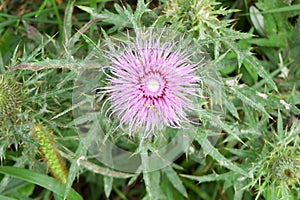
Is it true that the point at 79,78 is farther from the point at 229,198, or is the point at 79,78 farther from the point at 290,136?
the point at 229,198

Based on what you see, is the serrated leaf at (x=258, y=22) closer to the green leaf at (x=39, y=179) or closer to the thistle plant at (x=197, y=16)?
the thistle plant at (x=197, y=16)

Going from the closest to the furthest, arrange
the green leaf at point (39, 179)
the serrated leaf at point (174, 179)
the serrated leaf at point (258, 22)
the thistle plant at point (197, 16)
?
the thistle plant at point (197, 16) → the green leaf at point (39, 179) → the serrated leaf at point (174, 179) → the serrated leaf at point (258, 22)

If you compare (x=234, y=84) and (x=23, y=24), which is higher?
(x=23, y=24)

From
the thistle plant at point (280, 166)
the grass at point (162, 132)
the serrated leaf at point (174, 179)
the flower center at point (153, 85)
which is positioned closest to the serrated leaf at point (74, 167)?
the grass at point (162, 132)

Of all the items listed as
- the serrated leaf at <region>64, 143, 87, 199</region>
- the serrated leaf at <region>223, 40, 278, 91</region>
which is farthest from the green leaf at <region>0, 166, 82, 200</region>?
the serrated leaf at <region>223, 40, 278, 91</region>

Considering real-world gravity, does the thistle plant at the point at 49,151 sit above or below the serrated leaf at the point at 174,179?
above

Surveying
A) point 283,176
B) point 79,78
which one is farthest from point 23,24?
point 283,176

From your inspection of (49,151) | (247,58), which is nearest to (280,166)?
(247,58)

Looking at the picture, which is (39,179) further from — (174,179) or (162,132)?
(174,179)
